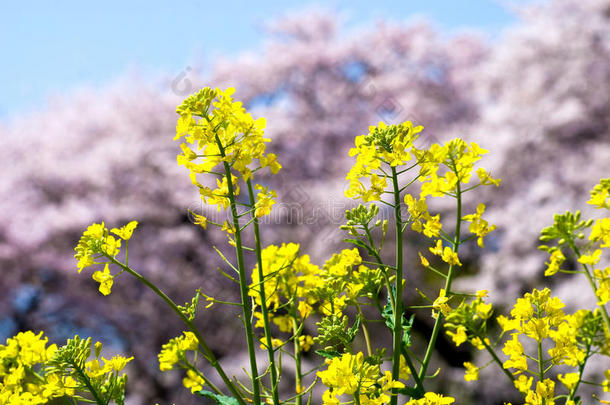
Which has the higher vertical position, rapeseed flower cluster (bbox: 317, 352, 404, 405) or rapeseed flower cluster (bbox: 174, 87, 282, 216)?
rapeseed flower cluster (bbox: 174, 87, 282, 216)

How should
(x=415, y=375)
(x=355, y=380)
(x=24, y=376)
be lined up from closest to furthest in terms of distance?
(x=355, y=380)
(x=415, y=375)
(x=24, y=376)

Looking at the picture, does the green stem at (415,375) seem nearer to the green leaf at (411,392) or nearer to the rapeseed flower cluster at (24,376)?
the green leaf at (411,392)

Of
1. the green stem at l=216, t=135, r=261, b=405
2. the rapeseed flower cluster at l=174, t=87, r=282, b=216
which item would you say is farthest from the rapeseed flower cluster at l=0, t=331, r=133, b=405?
the rapeseed flower cluster at l=174, t=87, r=282, b=216

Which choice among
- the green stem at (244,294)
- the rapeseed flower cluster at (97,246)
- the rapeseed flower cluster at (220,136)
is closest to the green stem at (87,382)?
the rapeseed flower cluster at (97,246)

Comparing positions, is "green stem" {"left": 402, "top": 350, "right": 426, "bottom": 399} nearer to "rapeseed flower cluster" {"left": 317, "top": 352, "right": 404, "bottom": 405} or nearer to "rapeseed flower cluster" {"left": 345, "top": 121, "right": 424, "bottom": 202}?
"rapeseed flower cluster" {"left": 317, "top": 352, "right": 404, "bottom": 405}

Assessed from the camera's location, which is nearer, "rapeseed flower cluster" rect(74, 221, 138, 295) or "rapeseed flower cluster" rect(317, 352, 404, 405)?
"rapeseed flower cluster" rect(317, 352, 404, 405)

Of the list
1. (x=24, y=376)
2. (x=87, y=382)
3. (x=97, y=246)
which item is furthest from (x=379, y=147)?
(x=24, y=376)

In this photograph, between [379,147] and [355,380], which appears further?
[379,147]

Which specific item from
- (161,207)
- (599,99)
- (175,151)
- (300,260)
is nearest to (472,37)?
(599,99)

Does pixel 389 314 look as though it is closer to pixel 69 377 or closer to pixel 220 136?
pixel 220 136

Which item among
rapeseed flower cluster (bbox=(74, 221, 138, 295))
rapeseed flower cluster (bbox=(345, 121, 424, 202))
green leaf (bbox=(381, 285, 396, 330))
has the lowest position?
green leaf (bbox=(381, 285, 396, 330))

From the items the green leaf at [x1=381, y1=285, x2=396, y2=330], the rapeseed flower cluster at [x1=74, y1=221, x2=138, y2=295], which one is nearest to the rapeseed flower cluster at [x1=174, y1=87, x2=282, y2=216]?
the rapeseed flower cluster at [x1=74, y1=221, x2=138, y2=295]

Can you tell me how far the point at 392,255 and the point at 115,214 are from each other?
2.56m

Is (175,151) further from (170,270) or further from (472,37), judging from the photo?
(472,37)
